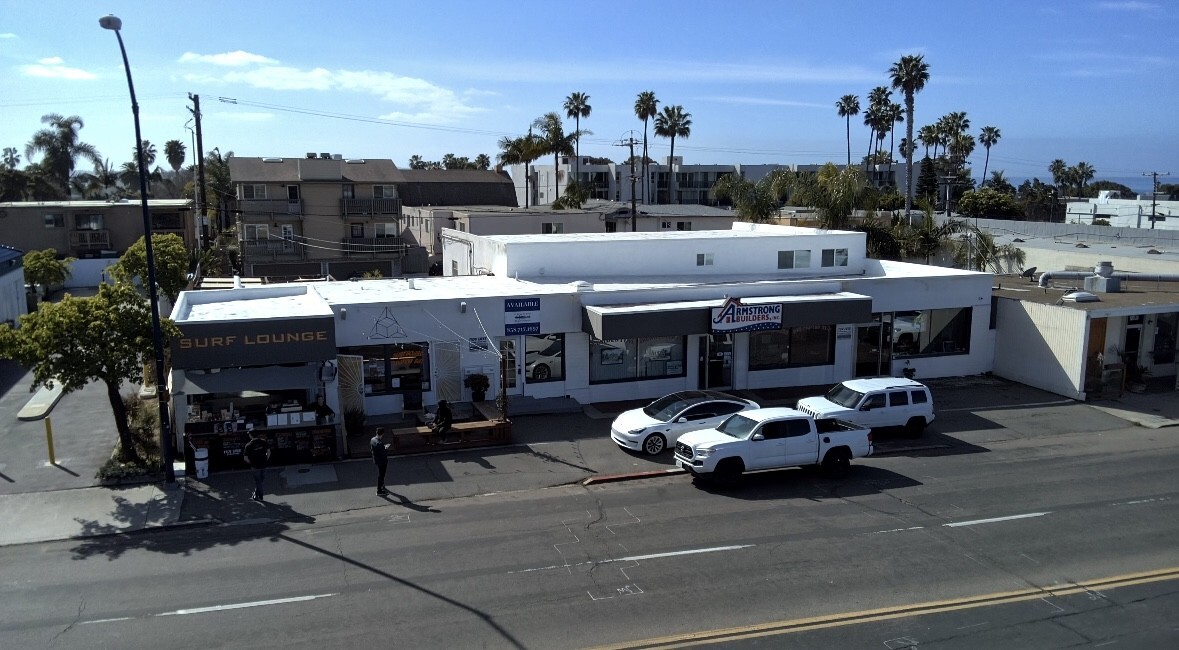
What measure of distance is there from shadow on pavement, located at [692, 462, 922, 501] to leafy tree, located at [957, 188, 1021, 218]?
76041mm

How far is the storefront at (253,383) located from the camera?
70.2 feet

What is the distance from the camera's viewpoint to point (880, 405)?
2433 cm

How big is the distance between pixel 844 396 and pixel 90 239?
2300 inches

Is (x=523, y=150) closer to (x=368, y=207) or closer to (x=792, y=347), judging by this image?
(x=368, y=207)

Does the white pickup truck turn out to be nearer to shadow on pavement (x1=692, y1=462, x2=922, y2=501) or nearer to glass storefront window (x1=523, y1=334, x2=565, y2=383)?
shadow on pavement (x1=692, y1=462, x2=922, y2=501)

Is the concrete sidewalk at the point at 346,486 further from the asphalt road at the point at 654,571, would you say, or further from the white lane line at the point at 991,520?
the white lane line at the point at 991,520

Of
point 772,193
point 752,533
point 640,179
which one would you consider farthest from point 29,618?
point 640,179

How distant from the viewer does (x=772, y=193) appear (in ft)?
164

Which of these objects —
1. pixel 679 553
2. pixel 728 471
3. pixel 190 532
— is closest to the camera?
pixel 679 553

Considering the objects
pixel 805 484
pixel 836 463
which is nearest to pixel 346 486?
pixel 805 484

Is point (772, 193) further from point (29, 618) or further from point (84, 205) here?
point (84, 205)

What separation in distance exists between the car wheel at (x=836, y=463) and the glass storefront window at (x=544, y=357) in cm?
968

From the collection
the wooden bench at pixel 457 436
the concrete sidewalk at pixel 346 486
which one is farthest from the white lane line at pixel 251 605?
the wooden bench at pixel 457 436

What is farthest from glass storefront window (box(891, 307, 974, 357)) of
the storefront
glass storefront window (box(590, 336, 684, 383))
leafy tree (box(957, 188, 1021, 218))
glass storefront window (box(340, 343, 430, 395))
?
leafy tree (box(957, 188, 1021, 218))
